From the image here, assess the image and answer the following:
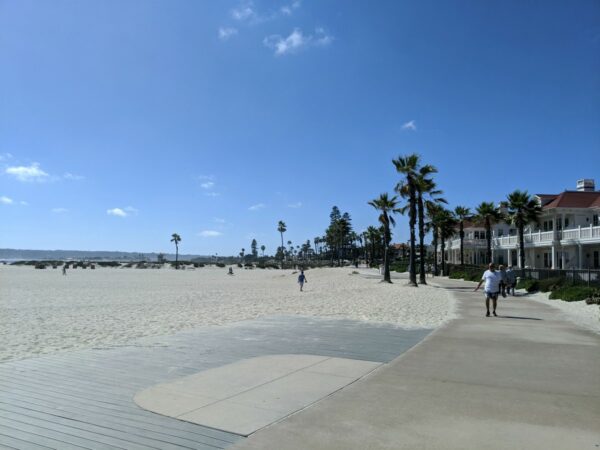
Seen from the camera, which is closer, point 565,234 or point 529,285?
point 529,285

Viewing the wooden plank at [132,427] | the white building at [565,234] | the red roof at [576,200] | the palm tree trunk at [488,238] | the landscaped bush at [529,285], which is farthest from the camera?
the palm tree trunk at [488,238]

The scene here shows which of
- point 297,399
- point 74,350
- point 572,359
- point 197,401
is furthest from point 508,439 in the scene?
point 74,350

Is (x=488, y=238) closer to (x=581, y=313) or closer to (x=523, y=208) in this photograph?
(x=523, y=208)

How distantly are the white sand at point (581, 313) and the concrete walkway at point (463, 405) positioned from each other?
3840 millimetres

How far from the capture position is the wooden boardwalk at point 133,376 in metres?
4.60

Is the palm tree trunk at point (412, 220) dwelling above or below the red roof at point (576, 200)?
below

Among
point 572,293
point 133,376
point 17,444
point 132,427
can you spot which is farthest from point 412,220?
point 17,444

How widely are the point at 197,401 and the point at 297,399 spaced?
3.73 ft

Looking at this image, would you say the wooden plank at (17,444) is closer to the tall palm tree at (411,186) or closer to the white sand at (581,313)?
the white sand at (581,313)

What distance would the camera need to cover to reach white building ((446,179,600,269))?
36.6m

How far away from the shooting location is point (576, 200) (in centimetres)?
4034

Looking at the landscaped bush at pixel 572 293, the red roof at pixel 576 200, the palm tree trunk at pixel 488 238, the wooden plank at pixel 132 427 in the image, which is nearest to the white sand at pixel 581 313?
the landscaped bush at pixel 572 293

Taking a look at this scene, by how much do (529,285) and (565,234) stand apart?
1420cm

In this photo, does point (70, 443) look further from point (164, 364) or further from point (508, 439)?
A: point (508, 439)
